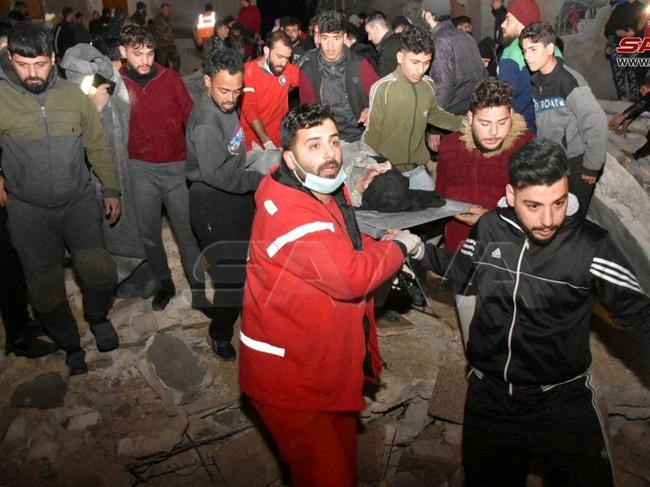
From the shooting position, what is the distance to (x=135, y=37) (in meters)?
4.70

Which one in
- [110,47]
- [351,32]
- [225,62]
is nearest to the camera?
[225,62]

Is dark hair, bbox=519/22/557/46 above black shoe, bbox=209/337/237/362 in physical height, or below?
above

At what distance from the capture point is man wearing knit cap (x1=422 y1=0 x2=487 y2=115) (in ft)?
18.2

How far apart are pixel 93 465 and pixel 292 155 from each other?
2750 millimetres

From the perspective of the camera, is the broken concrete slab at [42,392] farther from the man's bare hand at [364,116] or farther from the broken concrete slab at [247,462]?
the man's bare hand at [364,116]

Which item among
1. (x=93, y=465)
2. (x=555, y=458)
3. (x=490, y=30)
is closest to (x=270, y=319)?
(x=555, y=458)

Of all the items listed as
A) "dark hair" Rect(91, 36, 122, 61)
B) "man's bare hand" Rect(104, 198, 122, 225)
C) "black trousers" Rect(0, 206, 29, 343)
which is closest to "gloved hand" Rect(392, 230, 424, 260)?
"man's bare hand" Rect(104, 198, 122, 225)

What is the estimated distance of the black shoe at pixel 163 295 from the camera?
550cm

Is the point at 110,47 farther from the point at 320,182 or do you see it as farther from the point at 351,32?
the point at 351,32

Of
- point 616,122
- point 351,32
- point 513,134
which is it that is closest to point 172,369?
point 513,134

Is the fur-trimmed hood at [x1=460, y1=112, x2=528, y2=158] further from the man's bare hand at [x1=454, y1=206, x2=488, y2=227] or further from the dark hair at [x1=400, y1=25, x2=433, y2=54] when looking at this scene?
the dark hair at [x1=400, y1=25, x2=433, y2=54]

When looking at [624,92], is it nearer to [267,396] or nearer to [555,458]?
[555,458]

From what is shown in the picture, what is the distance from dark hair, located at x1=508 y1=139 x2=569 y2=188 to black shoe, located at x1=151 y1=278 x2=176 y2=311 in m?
3.76

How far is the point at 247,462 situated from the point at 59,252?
85.1 inches
